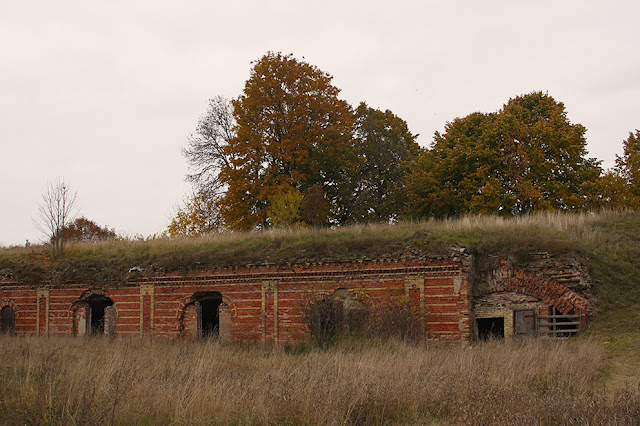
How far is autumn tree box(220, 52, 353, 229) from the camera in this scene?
31.2 m

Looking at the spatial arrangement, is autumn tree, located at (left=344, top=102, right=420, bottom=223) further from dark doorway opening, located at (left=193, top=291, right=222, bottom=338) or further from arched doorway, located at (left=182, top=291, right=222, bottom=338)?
arched doorway, located at (left=182, top=291, right=222, bottom=338)

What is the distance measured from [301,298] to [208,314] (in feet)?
17.2

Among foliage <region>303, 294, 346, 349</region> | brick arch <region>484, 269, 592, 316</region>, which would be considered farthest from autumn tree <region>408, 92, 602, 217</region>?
foliage <region>303, 294, 346, 349</region>

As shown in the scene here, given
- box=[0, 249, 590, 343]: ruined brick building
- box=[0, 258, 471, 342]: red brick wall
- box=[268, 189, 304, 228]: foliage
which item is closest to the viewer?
box=[0, 249, 590, 343]: ruined brick building

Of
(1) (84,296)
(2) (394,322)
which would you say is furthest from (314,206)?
(2) (394,322)

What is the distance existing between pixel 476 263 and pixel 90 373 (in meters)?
12.3

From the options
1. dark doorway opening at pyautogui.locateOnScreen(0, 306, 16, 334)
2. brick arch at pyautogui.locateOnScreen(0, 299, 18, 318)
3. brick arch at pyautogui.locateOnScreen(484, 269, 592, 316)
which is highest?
brick arch at pyautogui.locateOnScreen(484, 269, 592, 316)

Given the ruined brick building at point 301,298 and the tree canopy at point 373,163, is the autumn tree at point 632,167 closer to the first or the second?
the tree canopy at point 373,163

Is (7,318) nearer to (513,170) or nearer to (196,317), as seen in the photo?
(196,317)

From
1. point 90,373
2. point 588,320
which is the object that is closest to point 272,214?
point 588,320

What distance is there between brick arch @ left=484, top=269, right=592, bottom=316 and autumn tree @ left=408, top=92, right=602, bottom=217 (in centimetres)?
1149

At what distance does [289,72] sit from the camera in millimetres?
32625

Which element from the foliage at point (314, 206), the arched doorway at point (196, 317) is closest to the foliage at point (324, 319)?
the arched doorway at point (196, 317)

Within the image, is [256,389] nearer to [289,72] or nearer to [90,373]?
[90,373]
